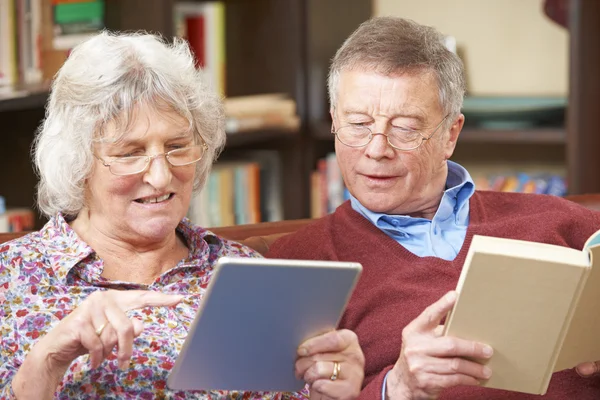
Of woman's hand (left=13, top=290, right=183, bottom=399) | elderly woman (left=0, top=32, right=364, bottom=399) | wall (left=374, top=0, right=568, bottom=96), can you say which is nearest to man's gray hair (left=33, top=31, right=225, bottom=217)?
elderly woman (left=0, top=32, right=364, bottom=399)

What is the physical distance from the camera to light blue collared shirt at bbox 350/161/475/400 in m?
2.03

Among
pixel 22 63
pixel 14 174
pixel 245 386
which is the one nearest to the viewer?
pixel 245 386

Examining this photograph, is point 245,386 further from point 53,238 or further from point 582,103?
point 582,103

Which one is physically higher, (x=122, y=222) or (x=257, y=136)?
(x=122, y=222)

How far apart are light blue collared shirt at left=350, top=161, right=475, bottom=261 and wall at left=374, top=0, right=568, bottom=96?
5.82ft

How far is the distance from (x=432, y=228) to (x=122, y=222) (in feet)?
2.09

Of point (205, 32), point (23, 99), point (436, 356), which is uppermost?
point (205, 32)

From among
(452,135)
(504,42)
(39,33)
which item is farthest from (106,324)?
(504,42)

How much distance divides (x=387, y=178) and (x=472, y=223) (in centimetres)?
22

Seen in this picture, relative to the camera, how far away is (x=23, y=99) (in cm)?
263

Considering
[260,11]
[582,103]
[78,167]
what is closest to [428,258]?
[78,167]

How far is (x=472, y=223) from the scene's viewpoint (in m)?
2.10

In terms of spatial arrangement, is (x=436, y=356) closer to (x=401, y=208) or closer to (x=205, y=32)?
(x=401, y=208)

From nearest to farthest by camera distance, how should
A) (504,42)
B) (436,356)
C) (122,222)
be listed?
(436,356) → (122,222) → (504,42)
